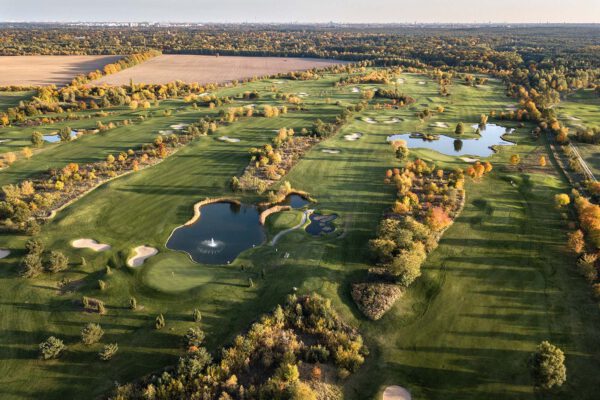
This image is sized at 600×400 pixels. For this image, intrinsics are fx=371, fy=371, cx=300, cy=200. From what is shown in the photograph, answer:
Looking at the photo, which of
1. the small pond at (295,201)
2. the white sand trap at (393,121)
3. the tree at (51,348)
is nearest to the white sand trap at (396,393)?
the tree at (51,348)

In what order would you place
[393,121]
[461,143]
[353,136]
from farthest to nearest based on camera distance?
[393,121], [353,136], [461,143]

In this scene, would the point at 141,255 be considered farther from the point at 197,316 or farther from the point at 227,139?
the point at 227,139

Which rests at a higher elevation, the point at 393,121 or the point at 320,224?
the point at 393,121

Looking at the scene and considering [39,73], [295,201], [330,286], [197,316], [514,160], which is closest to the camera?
[197,316]

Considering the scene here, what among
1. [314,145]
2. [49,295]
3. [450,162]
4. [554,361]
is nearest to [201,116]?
[314,145]

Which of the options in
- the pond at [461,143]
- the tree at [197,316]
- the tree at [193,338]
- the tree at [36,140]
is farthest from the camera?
the pond at [461,143]

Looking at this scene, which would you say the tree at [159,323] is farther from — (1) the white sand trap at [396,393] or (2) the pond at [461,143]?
(2) the pond at [461,143]

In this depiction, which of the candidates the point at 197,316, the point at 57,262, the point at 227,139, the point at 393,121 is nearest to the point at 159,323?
the point at 197,316

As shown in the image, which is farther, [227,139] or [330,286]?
[227,139]
